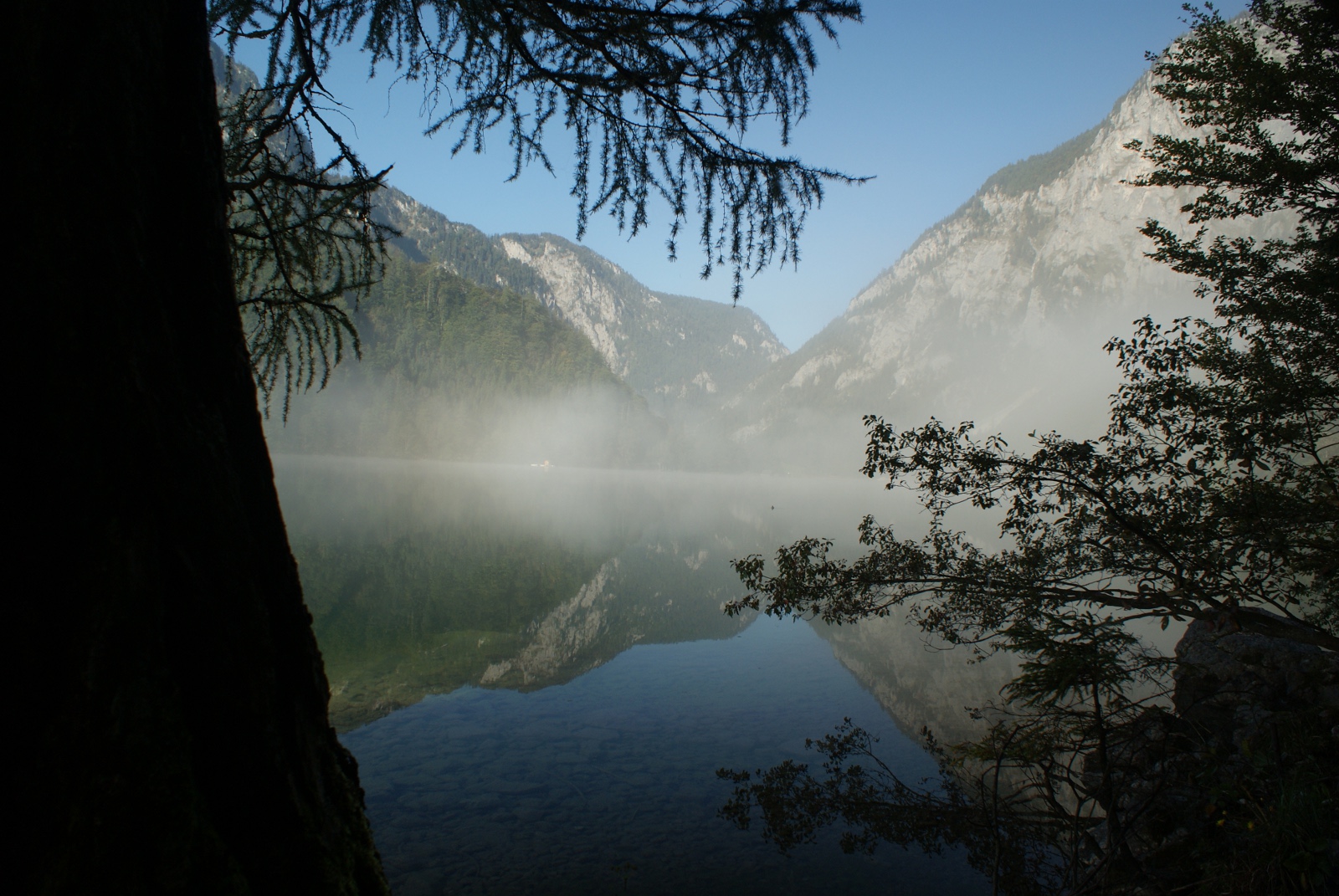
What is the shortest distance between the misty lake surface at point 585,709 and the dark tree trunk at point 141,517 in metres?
4.11

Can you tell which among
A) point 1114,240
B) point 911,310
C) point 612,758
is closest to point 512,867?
point 612,758

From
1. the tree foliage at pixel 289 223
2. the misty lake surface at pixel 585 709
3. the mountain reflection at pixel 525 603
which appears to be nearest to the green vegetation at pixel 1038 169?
the mountain reflection at pixel 525 603

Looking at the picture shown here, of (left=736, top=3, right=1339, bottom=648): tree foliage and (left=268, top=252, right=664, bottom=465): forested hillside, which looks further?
(left=268, top=252, right=664, bottom=465): forested hillside

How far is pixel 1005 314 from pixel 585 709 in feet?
483

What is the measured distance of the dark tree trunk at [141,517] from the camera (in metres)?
0.90

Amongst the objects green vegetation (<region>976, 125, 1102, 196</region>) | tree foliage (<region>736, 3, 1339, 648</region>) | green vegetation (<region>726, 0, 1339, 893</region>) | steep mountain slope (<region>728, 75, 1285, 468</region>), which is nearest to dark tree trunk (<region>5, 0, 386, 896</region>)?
green vegetation (<region>726, 0, 1339, 893</region>)

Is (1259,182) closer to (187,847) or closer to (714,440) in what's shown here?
(187,847)

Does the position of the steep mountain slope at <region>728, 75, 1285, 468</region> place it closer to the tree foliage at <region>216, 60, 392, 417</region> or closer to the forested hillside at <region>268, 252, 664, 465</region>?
the forested hillside at <region>268, 252, 664, 465</region>

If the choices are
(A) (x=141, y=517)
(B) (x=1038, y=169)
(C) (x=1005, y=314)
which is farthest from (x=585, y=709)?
(B) (x=1038, y=169)

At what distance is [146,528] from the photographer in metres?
1.03

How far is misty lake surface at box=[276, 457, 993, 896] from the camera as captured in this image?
15.4ft

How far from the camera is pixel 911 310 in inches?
5802

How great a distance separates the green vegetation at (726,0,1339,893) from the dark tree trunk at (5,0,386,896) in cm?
266

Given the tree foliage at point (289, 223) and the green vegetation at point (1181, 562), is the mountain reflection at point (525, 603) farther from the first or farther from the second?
the tree foliage at point (289, 223)
